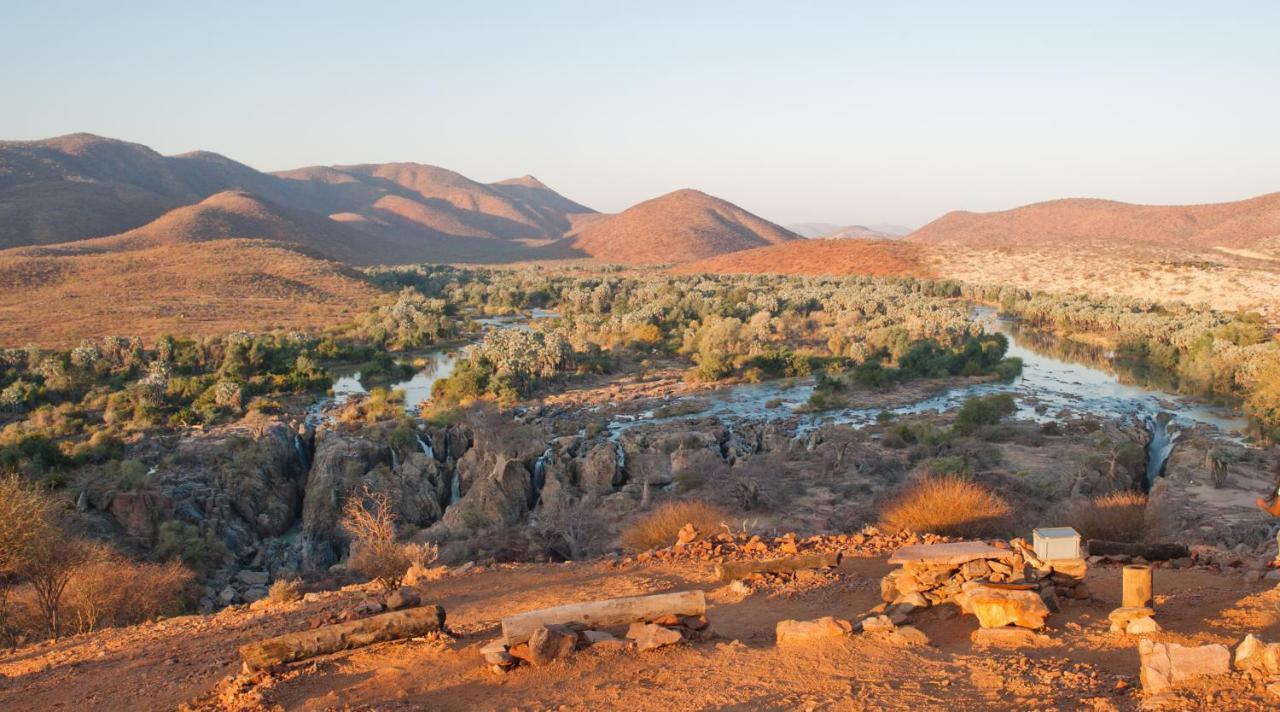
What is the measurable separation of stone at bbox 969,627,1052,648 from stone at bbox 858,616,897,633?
2.11ft

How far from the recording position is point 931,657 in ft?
22.3

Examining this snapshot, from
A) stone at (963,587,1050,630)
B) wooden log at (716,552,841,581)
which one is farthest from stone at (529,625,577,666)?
stone at (963,587,1050,630)

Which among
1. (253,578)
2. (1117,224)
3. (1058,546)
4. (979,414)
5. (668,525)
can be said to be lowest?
(253,578)

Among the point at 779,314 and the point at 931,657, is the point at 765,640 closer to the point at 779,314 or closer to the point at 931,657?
the point at 931,657

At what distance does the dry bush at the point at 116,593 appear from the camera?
1073 cm

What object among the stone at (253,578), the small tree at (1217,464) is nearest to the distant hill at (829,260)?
the small tree at (1217,464)

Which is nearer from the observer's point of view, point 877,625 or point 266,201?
point 877,625

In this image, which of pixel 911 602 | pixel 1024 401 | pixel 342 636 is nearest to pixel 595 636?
pixel 342 636

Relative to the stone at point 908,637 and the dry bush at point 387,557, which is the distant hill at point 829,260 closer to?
the dry bush at point 387,557

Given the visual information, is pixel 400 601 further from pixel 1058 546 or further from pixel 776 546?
pixel 1058 546

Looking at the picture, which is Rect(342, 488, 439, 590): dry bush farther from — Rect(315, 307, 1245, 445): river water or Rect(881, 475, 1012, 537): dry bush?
Rect(315, 307, 1245, 445): river water

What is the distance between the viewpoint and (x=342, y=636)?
7.43m

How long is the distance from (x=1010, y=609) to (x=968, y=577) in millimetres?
854

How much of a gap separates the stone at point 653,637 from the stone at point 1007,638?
2374mm
